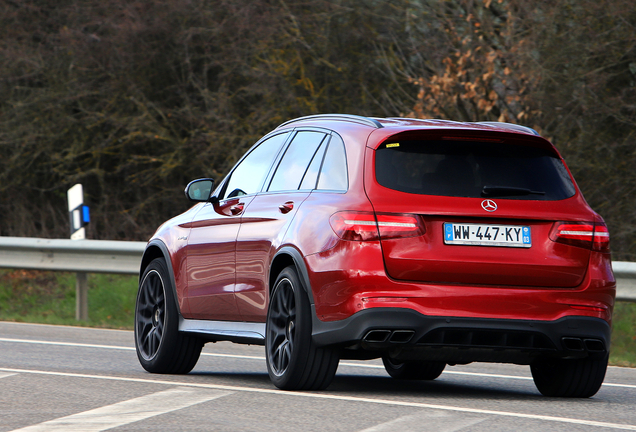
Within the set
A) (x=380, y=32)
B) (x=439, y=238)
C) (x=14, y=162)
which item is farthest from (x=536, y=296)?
(x=14, y=162)

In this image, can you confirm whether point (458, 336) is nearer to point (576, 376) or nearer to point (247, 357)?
point (576, 376)

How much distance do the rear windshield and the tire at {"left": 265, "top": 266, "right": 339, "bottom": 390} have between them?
888mm

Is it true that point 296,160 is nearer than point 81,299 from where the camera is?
Yes

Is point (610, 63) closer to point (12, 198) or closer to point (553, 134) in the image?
point (553, 134)

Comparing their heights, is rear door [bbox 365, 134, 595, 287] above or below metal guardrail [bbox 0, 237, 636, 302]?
above

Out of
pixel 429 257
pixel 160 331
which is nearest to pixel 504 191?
pixel 429 257

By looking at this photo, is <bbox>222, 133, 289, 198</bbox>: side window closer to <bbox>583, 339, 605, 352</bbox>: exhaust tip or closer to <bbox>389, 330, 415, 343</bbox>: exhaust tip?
<bbox>389, 330, 415, 343</bbox>: exhaust tip

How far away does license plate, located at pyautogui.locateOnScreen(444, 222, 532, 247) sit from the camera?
6.63m

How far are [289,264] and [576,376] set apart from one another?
75.8 inches

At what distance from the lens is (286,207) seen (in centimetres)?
731

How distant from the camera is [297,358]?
6816mm

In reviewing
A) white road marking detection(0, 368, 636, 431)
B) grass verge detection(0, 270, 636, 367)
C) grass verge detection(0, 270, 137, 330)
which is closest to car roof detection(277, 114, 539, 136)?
white road marking detection(0, 368, 636, 431)

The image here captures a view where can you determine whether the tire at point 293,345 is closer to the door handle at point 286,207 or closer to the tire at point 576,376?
the door handle at point 286,207

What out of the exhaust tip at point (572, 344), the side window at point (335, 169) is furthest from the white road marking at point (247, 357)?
the side window at point (335, 169)
